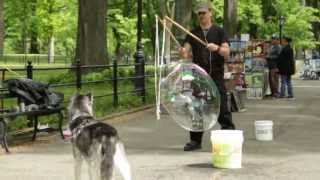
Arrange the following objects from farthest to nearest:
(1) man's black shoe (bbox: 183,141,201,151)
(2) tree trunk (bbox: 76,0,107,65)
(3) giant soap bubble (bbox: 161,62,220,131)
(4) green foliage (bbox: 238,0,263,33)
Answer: (4) green foliage (bbox: 238,0,263,33)
(2) tree trunk (bbox: 76,0,107,65)
(1) man's black shoe (bbox: 183,141,201,151)
(3) giant soap bubble (bbox: 161,62,220,131)

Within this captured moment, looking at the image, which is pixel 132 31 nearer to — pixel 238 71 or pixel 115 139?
pixel 238 71

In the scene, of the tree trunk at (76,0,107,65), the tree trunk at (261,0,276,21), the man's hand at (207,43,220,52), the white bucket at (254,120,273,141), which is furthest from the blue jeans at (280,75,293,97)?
the tree trunk at (261,0,276,21)

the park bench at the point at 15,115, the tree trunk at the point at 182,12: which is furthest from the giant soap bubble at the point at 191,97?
the tree trunk at the point at 182,12

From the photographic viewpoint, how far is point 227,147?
10422mm

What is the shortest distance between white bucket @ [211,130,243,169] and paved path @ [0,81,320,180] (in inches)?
4.5

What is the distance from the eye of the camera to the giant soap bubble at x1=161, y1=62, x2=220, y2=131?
12000 millimetres

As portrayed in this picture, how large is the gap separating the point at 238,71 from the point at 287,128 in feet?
19.0

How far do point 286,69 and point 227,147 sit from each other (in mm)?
16465

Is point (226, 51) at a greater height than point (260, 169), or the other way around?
point (226, 51)

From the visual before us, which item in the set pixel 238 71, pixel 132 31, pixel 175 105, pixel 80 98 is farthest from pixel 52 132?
pixel 132 31

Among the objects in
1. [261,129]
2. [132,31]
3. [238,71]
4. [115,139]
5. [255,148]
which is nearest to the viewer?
[115,139]

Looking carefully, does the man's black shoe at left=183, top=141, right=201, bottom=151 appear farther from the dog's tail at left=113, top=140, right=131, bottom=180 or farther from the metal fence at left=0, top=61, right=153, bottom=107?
the dog's tail at left=113, top=140, right=131, bottom=180

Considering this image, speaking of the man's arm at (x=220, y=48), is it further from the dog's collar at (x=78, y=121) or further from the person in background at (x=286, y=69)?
the person in background at (x=286, y=69)

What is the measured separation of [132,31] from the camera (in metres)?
61.1
